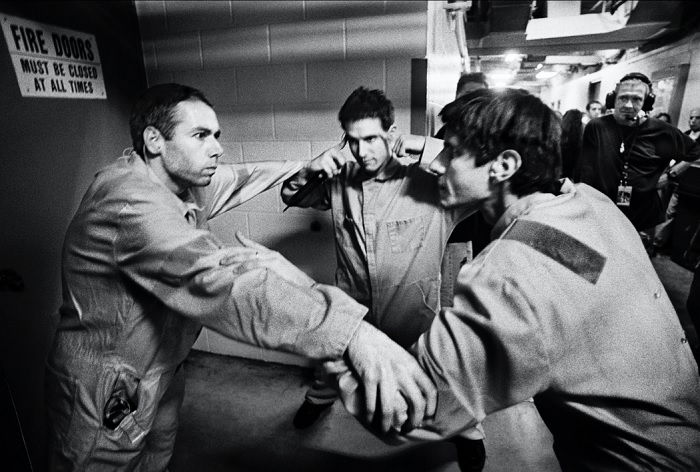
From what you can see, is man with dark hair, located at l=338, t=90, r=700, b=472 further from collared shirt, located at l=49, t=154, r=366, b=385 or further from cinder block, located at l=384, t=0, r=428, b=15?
cinder block, located at l=384, t=0, r=428, b=15

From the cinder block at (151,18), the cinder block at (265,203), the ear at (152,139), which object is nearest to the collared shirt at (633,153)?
the cinder block at (265,203)

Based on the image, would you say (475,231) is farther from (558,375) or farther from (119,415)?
(119,415)

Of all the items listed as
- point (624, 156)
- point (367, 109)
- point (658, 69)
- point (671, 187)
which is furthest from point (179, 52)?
point (658, 69)

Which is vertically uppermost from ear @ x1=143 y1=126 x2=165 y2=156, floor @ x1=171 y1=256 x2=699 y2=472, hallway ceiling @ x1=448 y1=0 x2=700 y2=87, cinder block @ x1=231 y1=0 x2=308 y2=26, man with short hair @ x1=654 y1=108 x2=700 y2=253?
hallway ceiling @ x1=448 y1=0 x2=700 y2=87

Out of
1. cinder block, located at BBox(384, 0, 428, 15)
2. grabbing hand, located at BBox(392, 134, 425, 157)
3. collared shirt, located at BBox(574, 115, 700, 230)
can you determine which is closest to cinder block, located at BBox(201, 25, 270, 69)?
cinder block, located at BBox(384, 0, 428, 15)

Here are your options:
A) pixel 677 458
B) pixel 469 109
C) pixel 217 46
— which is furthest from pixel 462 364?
pixel 217 46

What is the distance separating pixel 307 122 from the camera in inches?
97.0

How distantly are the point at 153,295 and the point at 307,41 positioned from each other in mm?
1843

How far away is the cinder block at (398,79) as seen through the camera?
2.20 metres

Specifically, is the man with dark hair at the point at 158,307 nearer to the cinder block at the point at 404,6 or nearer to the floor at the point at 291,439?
the floor at the point at 291,439

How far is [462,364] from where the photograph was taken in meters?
0.84

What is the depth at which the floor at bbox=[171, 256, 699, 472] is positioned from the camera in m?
2.02

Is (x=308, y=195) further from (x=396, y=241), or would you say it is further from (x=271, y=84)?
(x=271, y=84)

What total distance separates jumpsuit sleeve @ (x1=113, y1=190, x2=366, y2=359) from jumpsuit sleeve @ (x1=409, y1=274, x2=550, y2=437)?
0.24m
